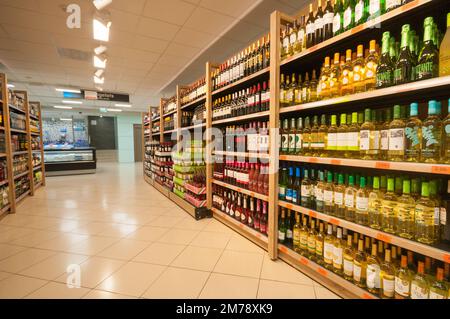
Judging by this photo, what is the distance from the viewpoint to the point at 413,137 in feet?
3.99

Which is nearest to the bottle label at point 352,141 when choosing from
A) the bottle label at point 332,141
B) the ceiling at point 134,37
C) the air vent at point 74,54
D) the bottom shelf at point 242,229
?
the bottle label at point 332,141

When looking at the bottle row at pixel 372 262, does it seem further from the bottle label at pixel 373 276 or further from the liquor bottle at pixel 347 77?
the liquor bottle at pixel 347 77

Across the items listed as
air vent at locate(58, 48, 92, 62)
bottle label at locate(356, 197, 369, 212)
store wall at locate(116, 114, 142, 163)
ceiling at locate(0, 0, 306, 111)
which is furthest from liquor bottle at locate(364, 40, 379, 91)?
store wall at locate(116, 114, 142, 163)

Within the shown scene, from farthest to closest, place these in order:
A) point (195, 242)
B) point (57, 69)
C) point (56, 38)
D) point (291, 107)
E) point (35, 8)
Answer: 1. point (57, 69)
2. point (56, 38)
3. point (35, 8)
4. point (195, 242)
5. point (291, 107)

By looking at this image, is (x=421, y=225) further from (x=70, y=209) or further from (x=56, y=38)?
(x=56, y=38)

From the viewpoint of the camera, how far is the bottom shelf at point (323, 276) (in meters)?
1.48

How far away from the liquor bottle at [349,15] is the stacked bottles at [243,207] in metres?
1.70

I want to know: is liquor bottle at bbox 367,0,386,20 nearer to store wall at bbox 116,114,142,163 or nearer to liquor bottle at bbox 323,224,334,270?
liquor bottle at bbox 323,224,334,270

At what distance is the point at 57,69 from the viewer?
19.3ft

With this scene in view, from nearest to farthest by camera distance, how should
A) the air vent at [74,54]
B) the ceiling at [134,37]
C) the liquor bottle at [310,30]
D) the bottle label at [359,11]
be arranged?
the bottle label at [359,11] < the liquor bottle at [310,30] < the ceiling at [134,37] < the air vent at [74,54]

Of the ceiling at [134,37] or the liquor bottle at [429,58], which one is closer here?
the liquor bottle at [429,58]

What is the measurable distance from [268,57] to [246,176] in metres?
1.34

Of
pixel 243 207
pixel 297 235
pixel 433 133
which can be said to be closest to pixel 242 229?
pixel 243 207
